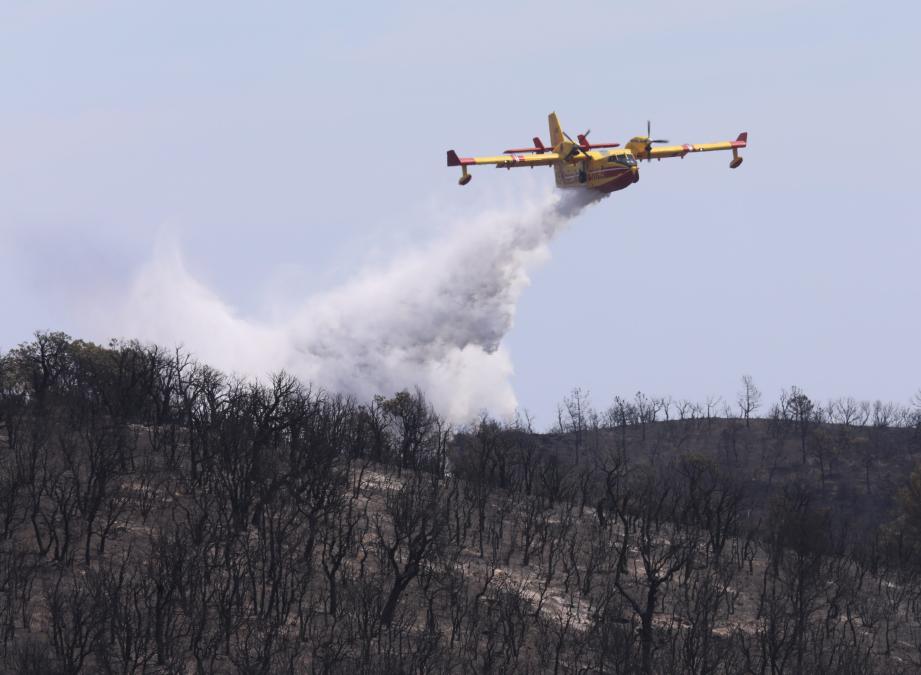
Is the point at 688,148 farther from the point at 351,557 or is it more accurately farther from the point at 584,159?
the point at 351,557

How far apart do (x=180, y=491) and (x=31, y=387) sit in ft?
100

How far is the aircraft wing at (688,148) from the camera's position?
104319 millimetres

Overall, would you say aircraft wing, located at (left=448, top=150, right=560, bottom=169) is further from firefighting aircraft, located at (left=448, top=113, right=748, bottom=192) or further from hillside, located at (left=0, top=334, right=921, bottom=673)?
hillside, located at (left=0, top=334, right=921, bottom=673)

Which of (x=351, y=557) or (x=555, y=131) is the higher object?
(x=555, y=131)

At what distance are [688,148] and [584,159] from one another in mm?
14097

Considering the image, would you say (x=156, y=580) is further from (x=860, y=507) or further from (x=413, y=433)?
(x=860, y=507)

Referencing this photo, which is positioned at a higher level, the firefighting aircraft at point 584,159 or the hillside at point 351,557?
the firefighting aircraft at point 584,159

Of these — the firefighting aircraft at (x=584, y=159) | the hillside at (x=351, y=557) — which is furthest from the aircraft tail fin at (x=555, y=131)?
the hillside at (x=351, y=557)

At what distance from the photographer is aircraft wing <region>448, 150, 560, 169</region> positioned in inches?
3932

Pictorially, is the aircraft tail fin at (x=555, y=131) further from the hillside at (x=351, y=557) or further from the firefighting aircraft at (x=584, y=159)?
the hillside at (x=351, y=557)

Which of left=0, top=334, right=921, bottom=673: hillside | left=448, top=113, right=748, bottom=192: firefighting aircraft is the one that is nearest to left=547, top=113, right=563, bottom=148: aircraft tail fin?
left=448, top=113, right=748, bottom=192: firefighting aircraft

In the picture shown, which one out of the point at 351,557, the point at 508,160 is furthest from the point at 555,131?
the point at 351,557

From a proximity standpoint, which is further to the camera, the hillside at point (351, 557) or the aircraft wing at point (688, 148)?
the aircraft wing at point (688, 148)

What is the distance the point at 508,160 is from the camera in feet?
329
